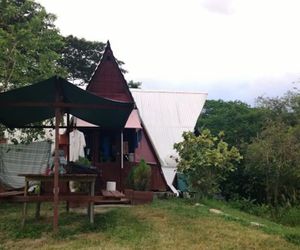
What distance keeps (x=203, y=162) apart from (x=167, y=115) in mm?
5519

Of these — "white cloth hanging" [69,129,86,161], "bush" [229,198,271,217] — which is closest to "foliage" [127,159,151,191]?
"bush" [229,198,271,217]

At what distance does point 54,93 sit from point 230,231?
3609mm

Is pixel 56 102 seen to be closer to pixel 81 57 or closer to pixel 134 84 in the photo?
pixel 81 57

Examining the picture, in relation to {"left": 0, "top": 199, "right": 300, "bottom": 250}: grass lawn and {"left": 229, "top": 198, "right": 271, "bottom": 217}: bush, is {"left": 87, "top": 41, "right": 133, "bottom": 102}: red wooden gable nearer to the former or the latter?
{"left": 229, "top": 198, "right": 271, "bottom": 217}: bush

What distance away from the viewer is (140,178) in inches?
441

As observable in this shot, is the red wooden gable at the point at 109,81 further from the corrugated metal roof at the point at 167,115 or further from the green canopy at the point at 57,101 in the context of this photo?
the green canopy at the point at 57,101

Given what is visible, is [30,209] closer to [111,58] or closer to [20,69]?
[20,69]

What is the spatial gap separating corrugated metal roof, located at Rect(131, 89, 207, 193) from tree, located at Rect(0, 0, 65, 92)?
Result: 5365 millimetres

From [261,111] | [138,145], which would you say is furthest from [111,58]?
[261,111]

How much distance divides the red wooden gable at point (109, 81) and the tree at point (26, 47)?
118 cm

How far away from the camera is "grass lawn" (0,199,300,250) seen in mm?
6438

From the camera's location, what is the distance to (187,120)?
17.2 metres

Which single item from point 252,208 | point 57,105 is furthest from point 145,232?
point 252,208

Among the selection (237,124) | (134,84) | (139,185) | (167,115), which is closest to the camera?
(139,185)
